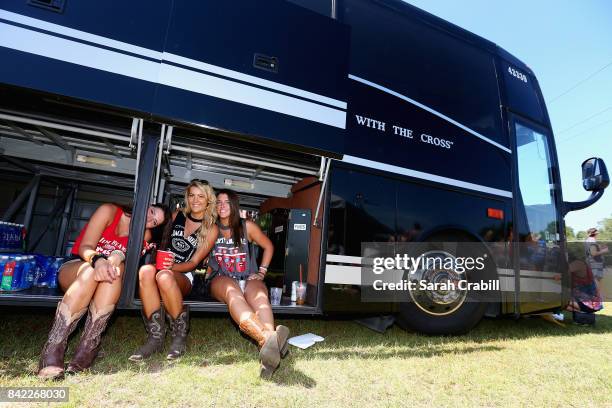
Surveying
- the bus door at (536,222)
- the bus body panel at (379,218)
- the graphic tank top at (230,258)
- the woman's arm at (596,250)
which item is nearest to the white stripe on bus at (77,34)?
the graphic tank top at (230,258)

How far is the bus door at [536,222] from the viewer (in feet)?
10.8

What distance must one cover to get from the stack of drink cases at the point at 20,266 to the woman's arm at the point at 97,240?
1.85ft

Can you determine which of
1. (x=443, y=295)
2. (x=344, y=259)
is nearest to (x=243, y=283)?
(x=344, y=259)

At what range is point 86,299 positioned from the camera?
1943 mm

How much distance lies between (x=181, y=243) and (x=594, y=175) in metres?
4.49

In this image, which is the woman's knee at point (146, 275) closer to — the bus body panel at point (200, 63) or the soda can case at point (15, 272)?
the soda can case at point (15, 272)

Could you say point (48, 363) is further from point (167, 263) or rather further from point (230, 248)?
point (230, 248)

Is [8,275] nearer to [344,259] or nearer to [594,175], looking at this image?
[344,259]

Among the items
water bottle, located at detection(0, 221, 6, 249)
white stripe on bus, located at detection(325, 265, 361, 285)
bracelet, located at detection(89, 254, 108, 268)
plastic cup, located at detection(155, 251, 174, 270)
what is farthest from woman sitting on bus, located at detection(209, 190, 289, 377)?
water bottle, located at detection(0, 221, 6, 249)

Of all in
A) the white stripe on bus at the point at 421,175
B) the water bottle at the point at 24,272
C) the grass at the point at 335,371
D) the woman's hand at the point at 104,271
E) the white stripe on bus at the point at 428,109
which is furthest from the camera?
the white stripe on bus at the point at 428,109

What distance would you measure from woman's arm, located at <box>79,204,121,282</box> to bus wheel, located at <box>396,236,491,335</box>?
2.22m

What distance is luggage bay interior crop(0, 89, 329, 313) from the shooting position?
7.21 ft

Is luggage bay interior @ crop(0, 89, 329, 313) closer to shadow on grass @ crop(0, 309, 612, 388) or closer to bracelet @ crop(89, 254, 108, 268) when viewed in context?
bracelet @ crop(89, 254, 108, 268)

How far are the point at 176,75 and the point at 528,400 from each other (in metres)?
2.86
